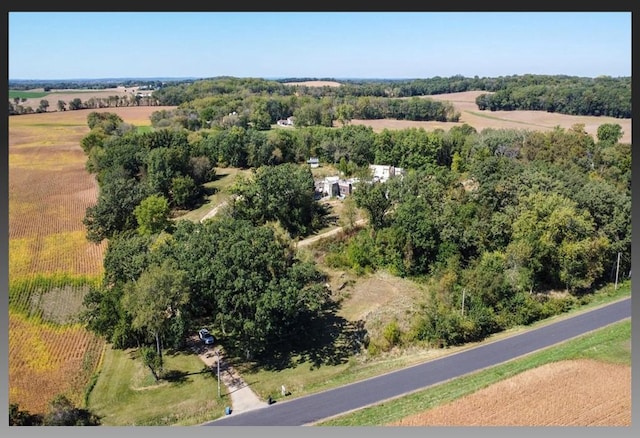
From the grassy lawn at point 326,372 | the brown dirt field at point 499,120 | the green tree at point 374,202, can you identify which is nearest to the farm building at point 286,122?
the brown dirt field at point 499,120

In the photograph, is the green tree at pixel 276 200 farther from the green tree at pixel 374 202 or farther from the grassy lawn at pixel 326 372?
the grassy lawn at pixel 326 372

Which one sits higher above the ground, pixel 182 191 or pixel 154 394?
pixel 182 191

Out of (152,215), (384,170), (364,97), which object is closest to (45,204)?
(152,215)

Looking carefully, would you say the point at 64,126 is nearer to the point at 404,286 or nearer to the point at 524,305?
the point at 404,286

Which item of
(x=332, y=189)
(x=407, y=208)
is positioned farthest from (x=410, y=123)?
(x=407, y=208)

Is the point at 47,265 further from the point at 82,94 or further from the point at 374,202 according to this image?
the point at 82,94

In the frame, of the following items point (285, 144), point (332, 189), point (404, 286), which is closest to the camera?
point (404, 286)
